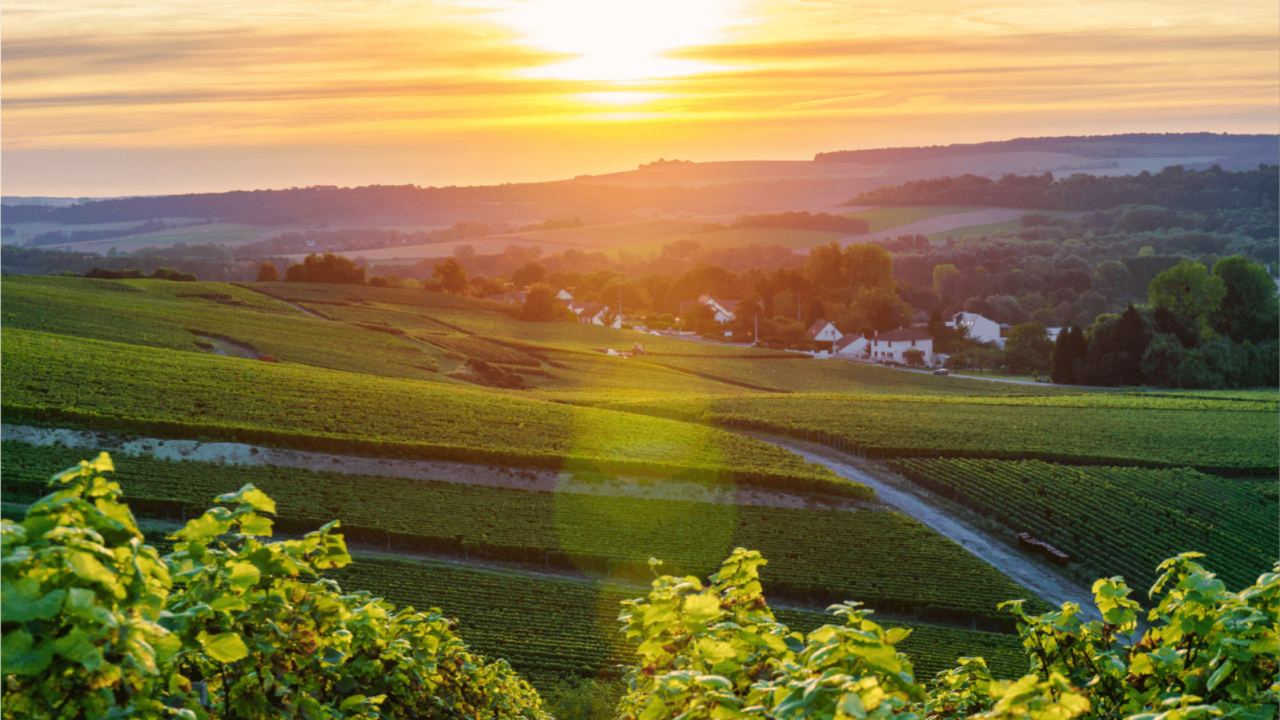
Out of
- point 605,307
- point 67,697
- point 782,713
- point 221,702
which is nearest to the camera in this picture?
point 67,697

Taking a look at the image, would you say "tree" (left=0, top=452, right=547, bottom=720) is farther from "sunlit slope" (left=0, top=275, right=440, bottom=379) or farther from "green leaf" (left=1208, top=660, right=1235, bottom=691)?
"sunlit slope" (left=0, top=275, right=440, bottom=379)

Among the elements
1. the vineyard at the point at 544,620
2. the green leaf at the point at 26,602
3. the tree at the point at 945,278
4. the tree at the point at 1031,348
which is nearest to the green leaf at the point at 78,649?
the green leaf at the point at 26,602

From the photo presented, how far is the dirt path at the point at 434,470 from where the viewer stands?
35688 millimetres

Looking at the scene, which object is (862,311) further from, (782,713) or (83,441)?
(782,713)

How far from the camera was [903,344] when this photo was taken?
343 feet

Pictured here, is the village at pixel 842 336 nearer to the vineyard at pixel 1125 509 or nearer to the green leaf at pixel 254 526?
the vineyard at pixel 1125 509

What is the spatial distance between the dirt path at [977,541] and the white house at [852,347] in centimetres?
6074

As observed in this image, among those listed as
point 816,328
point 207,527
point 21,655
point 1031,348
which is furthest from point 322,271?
point 21,655

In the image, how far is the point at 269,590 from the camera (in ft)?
16.3

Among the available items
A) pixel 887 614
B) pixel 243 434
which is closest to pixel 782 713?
pixel 887 614

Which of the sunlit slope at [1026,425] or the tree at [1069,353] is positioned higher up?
the tree at [1069,353]

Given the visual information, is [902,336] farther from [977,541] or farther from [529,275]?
[977,541]

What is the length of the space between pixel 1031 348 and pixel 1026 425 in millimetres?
44775

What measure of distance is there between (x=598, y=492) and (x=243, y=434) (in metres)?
16.6
